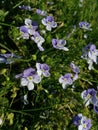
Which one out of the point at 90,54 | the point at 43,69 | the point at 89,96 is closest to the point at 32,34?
→ the point at 43,69

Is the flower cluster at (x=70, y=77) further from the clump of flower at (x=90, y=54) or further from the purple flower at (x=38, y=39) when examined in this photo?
the purple flower at (x=38, y=39)

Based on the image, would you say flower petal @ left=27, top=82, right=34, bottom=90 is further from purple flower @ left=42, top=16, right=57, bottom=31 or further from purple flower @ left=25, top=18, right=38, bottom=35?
purple flower @ left=42, top=16, right=57, bottom=31

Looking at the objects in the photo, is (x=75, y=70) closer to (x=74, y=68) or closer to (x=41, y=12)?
(x=74, y=68)

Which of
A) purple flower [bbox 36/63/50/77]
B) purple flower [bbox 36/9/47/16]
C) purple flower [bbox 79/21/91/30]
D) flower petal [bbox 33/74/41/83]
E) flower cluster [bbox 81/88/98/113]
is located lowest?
flower cluster [bbox 81/88/98/113]

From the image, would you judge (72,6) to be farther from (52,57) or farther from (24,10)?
(52,57)

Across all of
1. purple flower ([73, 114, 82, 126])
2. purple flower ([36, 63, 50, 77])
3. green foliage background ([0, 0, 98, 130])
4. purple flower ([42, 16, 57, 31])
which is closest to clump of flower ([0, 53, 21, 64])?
green foliage background ([0, 0, 98, 130])

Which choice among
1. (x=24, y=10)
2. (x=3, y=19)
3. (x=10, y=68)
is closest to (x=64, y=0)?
(x=24, y=10)
